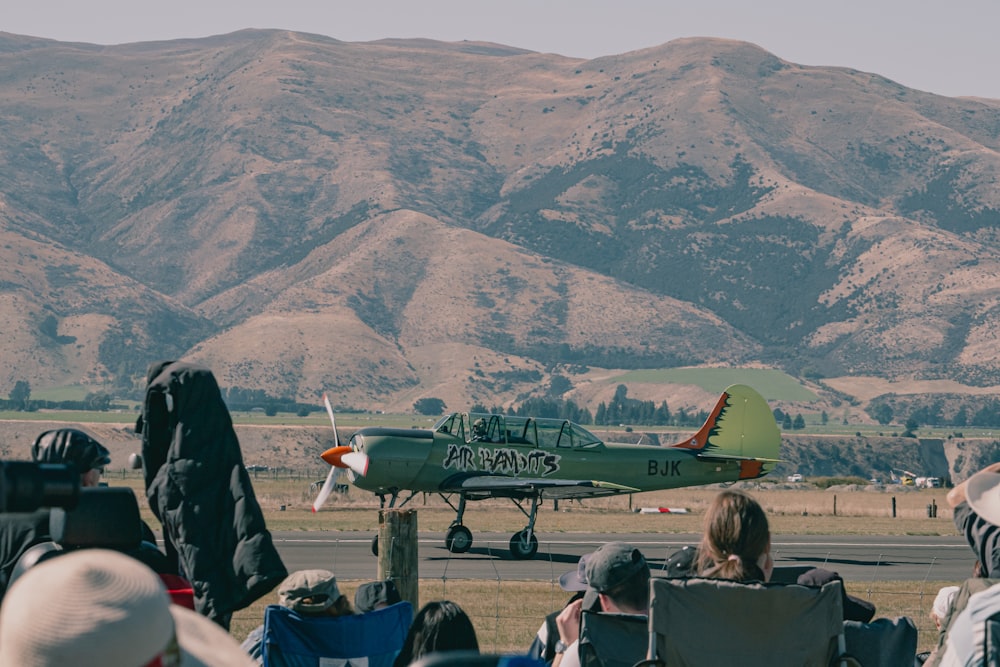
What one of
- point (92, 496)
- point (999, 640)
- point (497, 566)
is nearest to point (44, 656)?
point (92, 496)

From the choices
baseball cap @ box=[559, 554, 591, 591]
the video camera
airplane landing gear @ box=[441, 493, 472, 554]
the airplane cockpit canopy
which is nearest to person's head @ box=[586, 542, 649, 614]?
baseball cap @ box=[559, 554, 591, 591]

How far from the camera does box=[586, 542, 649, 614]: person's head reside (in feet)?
21.5

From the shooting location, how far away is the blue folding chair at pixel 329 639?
7.34 metres

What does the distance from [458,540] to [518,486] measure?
67.3 inches

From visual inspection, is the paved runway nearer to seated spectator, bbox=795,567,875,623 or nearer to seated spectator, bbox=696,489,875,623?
seated spectator, bbox=795,567,875,623

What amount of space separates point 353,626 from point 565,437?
80.4 feet

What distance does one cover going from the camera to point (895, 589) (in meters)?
23.8

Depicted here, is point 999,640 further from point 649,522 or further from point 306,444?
point 306,444

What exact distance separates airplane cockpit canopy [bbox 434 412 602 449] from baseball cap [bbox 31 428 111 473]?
77.6 ft

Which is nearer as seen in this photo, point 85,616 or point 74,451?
point 85,616

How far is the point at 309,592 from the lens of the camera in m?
7.43

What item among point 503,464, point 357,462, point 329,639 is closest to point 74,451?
point 329,639

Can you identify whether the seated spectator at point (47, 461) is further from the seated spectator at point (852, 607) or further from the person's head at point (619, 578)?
the seated spectator at point (852, 607)

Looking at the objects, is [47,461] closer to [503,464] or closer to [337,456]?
[337,456]
